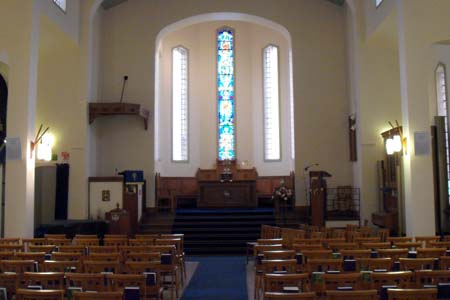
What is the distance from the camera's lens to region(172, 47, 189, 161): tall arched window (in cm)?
1983

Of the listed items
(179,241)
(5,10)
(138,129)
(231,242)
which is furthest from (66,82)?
(179,241)

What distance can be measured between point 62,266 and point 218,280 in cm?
406

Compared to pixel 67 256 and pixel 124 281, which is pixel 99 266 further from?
pixel 67 256

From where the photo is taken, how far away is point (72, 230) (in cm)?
1259

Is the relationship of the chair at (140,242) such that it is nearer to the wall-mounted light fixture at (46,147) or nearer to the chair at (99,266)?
the chair at (99,266)

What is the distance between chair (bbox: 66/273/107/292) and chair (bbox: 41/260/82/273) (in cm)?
79

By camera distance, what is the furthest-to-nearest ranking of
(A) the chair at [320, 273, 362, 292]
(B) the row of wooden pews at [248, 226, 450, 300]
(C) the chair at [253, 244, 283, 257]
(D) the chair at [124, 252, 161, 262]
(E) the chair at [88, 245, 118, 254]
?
1. (C) the chair at [253, 244, 283, 257]
2. (E) the chair at [88, 245, 118, 254]
3. (D) the chair at [124, 252, 161, 262]
4. (A) the chair at [320, 273, 362, 292]
5. (B) the row of wooden pews at [248, 226, 450, 300]

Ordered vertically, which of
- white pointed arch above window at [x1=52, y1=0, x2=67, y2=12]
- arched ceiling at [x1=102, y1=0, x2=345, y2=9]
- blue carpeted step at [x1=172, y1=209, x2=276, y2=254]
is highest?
arched ceiling at [x1=102, y1=0, x2=345, y2=9]

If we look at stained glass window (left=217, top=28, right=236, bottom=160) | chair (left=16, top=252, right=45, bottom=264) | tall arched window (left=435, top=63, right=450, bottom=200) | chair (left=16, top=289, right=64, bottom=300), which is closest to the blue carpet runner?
chair (left=16, top=252, right=45, bottom=264)

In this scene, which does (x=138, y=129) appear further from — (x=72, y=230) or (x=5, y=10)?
(x=5, y=10)

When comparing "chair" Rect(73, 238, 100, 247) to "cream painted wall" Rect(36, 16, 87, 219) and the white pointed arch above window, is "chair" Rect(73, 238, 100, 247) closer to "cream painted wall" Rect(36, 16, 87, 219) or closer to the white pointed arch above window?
"cream painted wall" Rect(36, 16, 87, 219)

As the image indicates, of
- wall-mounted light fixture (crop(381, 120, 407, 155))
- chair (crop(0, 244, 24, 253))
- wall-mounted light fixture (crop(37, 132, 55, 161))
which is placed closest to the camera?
chair (crop(0, 244, 24, 253))

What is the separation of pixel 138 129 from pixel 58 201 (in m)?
3.51

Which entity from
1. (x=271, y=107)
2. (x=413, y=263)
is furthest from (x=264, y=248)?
(x=271, y=107)
